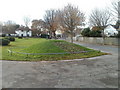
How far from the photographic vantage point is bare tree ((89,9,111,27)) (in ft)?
81.2

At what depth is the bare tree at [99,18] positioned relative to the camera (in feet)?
81.2

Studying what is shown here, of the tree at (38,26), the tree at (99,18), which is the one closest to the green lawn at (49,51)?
the tree at (99,18)

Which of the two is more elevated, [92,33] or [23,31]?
[23,31]

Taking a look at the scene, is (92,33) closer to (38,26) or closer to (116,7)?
(116,7)

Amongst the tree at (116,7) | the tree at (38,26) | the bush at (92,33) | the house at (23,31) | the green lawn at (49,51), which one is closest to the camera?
the green lawn at (49,51)

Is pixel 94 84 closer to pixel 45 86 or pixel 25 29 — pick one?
pixel 45 86

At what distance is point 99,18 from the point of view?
25.3 m

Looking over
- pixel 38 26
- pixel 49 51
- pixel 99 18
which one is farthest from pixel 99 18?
pixel 38 26

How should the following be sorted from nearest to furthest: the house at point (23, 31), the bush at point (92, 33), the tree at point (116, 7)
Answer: the tree at point (116, 7), the bush at point (92, 33), the house at point (23, 31)

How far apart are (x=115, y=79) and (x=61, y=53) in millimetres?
5530

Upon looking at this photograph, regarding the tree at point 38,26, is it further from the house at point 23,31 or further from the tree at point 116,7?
the tree at point 116,7

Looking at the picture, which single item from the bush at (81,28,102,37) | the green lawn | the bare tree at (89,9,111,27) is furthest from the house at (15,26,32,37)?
the green lawn

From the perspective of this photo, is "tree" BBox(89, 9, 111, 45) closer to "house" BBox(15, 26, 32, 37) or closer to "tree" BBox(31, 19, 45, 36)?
"tree" BBox(31, 19, 45, 36)

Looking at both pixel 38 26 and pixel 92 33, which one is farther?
pixel 38 26
